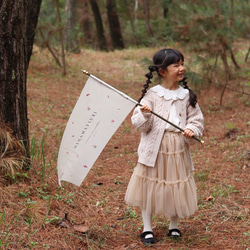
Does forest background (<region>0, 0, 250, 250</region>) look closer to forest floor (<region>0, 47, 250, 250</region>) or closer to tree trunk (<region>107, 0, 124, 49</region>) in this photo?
forest floor (<region>0, 47, 250, 250</region>)

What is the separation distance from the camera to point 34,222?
3410mm

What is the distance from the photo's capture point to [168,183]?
3139 mm

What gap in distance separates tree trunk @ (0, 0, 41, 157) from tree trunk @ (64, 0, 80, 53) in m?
7.78

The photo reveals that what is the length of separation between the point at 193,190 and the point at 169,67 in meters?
1.05

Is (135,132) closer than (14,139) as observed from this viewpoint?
No

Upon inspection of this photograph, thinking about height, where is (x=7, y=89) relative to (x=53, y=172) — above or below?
above

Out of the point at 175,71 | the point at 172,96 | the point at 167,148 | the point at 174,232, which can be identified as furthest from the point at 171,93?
the point at 174,232

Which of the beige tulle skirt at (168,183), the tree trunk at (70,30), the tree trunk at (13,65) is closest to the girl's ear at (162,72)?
the beige tulle skirt at (168,183)

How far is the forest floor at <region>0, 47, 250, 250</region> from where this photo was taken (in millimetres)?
3295

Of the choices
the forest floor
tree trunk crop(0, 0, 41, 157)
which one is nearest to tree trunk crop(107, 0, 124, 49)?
the forest floor

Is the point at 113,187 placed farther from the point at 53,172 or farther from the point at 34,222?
the point at 34,222

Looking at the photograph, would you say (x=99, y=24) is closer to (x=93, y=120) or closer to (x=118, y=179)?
(x=118, y=179)

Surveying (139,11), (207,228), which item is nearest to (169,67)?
(207,228)

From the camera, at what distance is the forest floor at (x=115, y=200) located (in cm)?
329
